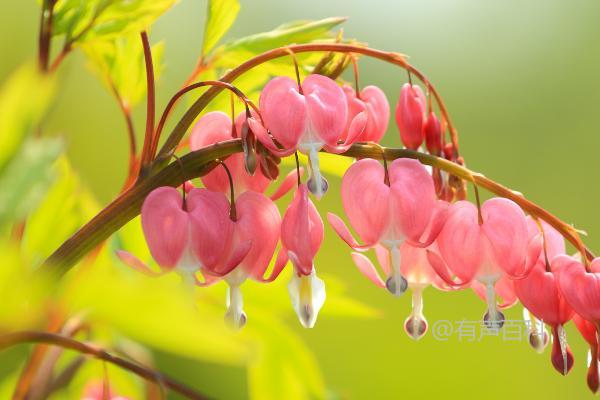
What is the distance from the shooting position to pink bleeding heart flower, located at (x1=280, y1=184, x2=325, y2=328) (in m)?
0.55

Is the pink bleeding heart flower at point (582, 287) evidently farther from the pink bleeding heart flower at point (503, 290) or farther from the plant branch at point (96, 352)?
the plant branch at point (96, 352)

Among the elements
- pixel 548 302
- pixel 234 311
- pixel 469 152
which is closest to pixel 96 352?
pixel 234 311

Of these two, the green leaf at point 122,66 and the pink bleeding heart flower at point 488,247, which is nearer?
the pink bleeding heart flower at point 488,247

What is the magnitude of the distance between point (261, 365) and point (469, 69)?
4.13 meters

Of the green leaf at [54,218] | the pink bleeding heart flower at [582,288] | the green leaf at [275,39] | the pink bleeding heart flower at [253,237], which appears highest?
the green leaf at [275,39]

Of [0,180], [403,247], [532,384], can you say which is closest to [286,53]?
[403,247]

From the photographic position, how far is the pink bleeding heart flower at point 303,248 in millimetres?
550

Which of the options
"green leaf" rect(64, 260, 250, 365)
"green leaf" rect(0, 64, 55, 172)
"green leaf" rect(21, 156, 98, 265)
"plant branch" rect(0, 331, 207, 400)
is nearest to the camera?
"green leaf" rect(64, 260, 250, 365)

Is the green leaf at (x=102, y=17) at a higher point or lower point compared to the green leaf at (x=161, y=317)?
higher

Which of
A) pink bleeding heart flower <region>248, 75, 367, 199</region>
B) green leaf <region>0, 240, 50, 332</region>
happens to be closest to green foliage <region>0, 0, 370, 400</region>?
green leaf <region>0, 240, 50, 332</region>

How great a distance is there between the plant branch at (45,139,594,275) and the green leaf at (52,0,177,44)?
13 centimetres

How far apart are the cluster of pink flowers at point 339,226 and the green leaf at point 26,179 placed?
175 mm

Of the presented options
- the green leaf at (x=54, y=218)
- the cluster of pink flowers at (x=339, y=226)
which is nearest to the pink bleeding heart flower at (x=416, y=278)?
the cluster of pink flowers at (x=339, y=226)

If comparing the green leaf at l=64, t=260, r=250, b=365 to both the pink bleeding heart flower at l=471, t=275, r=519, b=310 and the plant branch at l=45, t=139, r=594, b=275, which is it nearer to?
the plant branch at l=45, t=139, r=594, b=275
